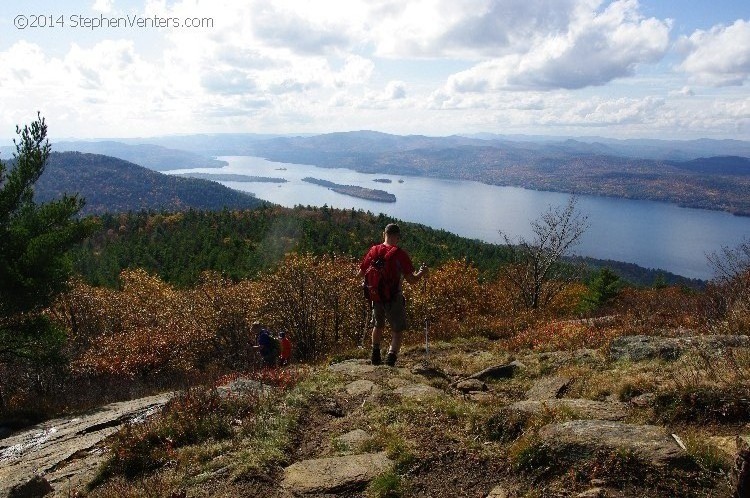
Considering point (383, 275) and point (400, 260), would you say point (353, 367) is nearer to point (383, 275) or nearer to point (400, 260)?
point (383, 275)

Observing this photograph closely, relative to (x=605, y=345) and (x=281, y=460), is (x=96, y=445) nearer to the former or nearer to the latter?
(x=281, y=460)

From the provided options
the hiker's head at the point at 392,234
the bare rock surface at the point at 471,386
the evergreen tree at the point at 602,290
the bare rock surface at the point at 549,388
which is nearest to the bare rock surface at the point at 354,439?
the bare rock surface at the point at 471,386

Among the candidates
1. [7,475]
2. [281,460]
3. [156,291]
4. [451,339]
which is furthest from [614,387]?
[156,291]

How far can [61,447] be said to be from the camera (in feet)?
23.3

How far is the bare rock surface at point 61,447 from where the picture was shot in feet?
19.0

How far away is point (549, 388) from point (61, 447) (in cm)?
700

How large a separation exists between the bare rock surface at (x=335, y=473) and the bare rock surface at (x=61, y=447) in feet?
8.20

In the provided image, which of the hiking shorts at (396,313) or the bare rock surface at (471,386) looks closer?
the bare rock surface at (471,386)

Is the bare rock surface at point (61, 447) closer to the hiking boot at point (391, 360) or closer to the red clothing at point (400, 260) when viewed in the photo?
the hiking boot at point (391, 360)

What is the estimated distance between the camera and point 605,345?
27.9 feet

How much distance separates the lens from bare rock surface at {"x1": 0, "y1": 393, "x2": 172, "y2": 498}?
19.0 ft

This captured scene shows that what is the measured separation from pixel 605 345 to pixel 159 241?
96544mm

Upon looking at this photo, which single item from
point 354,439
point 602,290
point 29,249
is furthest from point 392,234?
point 602,290

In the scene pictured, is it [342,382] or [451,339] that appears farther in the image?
[451,339]
